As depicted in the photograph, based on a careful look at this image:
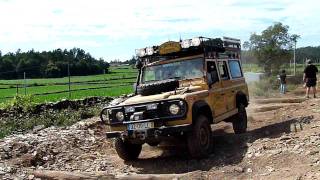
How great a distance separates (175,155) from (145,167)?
106 cm

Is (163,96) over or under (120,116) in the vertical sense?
over

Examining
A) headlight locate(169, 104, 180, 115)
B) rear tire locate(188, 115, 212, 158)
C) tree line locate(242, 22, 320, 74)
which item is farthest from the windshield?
tree line locate(242, 22, 320, 74)

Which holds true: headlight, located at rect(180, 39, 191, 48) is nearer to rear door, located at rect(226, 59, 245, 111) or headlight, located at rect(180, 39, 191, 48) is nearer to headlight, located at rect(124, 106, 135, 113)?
rear door, located at rect(226, 59, 245, 111)

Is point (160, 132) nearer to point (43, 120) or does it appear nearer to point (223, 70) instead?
point (223, 70)

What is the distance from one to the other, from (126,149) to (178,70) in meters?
2.02

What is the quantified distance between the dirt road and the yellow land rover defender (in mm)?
486

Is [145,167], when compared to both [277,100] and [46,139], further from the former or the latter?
[277,100]

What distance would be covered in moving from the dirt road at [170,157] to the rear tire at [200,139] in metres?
0.18

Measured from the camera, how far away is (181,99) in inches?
379

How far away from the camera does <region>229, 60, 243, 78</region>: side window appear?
41.8 ft

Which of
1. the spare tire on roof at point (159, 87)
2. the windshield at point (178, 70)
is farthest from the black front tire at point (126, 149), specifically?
the windshield at point (178, 70)

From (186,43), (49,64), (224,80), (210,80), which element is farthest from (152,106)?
(49,64)

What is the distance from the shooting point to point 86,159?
11.1 metres

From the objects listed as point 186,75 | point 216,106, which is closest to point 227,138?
point 216,106
